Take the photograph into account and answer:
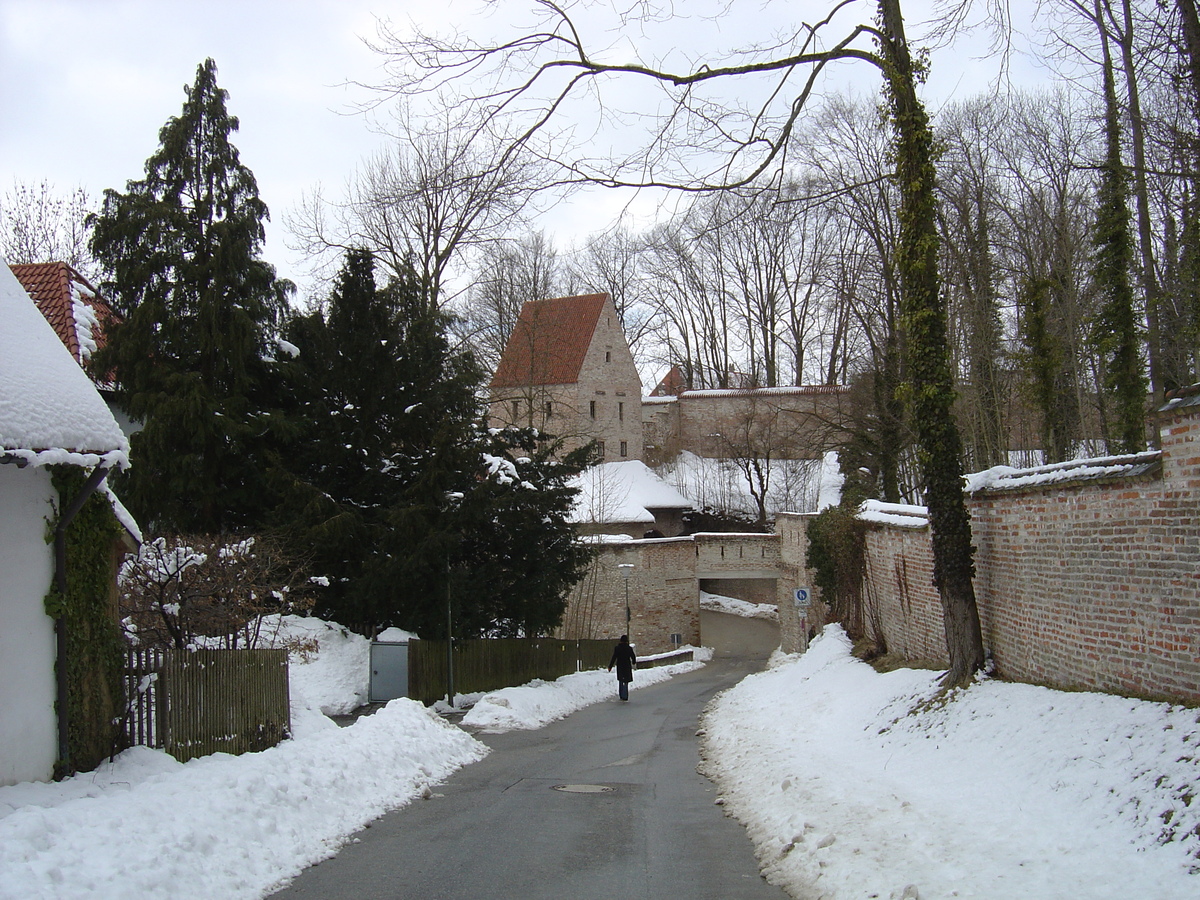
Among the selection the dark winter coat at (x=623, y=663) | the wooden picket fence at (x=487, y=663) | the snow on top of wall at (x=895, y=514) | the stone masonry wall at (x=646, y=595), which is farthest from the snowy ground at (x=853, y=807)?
the stone masonry wall at (x=646, y=595)

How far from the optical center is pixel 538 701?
20000 mm

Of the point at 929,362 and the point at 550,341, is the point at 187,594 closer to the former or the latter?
the point at 929,362

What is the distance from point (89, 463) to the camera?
813cm

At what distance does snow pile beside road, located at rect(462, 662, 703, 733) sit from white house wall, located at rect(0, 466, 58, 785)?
9.92m

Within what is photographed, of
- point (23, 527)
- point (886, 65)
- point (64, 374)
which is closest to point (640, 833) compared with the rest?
point (23, 527)

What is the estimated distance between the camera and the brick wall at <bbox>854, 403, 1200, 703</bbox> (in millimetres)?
7398

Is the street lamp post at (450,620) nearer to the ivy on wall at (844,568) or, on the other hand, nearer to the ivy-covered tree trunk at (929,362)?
the ivy on wall at (844,568)

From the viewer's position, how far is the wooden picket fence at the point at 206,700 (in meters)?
9.42

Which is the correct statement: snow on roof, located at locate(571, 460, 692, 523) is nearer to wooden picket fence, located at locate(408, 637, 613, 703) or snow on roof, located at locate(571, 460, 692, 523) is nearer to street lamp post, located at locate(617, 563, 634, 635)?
street lamp post, located at locate(617, 563, 634, 635)

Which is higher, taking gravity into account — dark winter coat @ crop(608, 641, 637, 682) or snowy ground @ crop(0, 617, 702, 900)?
snowy ground @ crop(0, 617, 702, 900)

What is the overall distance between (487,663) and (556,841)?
14.0 m

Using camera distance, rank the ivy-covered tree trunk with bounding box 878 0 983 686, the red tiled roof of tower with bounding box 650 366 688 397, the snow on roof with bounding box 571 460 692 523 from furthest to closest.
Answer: the red tiled roof of tower with bounding box 650 366 688 397 < the snow on roof with bounding box 571 460 692 523 < the ivy-covered tree trunk with bounding box 878 0 983 686

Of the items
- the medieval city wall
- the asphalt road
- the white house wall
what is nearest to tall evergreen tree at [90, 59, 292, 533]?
the asphalt road

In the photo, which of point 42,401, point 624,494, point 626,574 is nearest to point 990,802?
point 42,401
